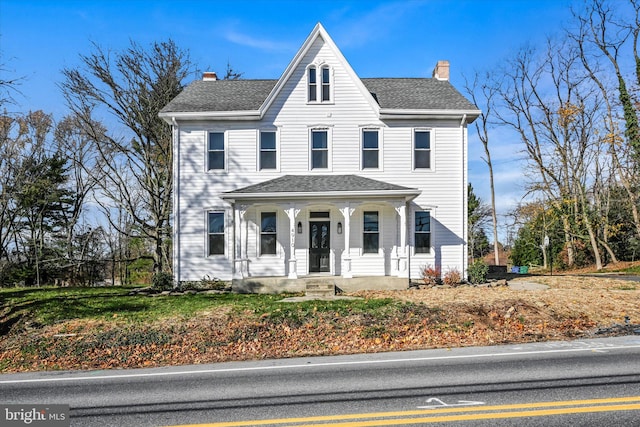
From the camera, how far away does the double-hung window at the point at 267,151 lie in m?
17.8

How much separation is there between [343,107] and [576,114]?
852 inches

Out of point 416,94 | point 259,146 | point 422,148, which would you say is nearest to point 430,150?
point 422,148

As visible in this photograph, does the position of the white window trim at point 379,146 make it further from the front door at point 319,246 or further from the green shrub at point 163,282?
the green shrub at point 163,282

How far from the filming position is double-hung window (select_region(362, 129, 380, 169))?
17.9 meters

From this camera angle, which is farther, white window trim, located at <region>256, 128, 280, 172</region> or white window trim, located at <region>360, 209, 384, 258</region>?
white window trim, located at <region>256, 128, 280, 172</region>

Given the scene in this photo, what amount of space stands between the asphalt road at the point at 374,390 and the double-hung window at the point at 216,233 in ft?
31.9

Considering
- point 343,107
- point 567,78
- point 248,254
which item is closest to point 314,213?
point 248,254

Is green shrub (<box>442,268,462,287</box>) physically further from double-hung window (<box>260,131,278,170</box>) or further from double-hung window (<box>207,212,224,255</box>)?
double-hung window (<box>207,212,224,255</box>)

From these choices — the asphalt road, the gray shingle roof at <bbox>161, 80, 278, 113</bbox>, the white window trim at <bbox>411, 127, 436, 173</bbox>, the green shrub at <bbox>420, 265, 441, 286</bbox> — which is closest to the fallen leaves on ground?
the asphalt road

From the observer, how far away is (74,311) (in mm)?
12570

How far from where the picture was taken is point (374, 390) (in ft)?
20.0

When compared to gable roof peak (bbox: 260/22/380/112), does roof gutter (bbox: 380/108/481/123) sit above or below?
below

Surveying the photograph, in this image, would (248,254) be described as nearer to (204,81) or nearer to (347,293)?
(347,293)

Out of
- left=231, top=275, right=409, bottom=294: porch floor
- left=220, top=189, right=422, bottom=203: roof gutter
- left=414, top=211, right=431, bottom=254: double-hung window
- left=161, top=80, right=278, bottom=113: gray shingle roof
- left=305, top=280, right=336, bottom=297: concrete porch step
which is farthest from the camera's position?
left=161, top=80, right=278, bottom=113: gray shingle roof
